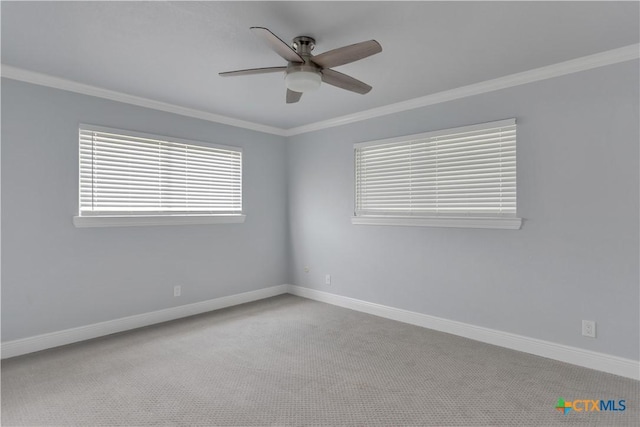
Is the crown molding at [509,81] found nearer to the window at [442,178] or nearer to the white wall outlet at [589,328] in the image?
the window at [442,178]

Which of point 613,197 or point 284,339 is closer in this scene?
point 613,197

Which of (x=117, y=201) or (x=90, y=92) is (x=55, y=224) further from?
(x=90, y=92)

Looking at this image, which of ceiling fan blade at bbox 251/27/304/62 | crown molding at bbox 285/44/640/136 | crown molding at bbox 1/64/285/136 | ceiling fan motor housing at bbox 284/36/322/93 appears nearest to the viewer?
ceiling fan blade at bbox 251/27/304/62

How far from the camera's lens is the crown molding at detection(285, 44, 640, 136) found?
2637mm

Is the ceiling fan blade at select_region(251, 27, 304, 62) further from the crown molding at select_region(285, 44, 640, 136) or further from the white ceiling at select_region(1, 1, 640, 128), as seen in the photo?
the crown molding at select_region(285, 44, 640, 136)

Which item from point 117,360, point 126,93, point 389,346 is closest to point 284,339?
point 389,346

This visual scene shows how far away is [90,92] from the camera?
3.38 m

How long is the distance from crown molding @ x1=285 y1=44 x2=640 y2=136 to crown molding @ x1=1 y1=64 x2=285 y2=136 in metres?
1.28

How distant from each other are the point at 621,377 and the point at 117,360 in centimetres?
396

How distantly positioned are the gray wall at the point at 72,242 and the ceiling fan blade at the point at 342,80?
2.30m

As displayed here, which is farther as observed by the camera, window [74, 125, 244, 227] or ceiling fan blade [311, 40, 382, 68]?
window [74, 125, 244, 227]

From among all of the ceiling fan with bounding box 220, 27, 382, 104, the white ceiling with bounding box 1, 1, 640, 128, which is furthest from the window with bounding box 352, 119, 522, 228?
the ceiling fan with bounding box 220, 27, 382, 104

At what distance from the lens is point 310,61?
2.30m

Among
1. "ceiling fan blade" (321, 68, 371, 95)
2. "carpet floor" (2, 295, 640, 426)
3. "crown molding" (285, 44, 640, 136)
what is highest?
"crown molding" (285, 44, 640, 136)
